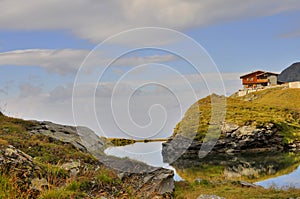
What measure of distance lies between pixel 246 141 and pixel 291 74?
77.6 m

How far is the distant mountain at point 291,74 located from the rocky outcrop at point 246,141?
229ft

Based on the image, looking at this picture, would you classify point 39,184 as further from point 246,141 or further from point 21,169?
point 246,141

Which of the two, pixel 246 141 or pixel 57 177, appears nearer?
pixel 57 177

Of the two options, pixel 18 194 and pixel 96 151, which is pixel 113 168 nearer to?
pixel 96 151

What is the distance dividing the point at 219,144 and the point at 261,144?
6.27m

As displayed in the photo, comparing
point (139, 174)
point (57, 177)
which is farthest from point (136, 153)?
point (57, 177)

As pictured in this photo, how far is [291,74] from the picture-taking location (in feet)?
406

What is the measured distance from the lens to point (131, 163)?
15117 mm

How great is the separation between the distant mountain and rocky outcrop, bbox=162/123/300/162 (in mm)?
69741

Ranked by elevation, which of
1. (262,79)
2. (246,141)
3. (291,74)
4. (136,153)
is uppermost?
(291,74)

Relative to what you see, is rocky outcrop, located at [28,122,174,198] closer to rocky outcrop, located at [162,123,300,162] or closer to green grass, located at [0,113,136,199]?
green grass, located at [0,113,136,199]

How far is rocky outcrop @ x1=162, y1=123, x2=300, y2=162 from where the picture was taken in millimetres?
53875

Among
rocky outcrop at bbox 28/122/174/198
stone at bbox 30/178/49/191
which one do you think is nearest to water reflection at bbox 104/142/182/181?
rocky outcrop at bbox 28/122/174/198

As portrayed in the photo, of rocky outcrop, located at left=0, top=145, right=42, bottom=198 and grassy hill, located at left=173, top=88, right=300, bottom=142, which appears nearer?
rocky outcrop, located at left=0, top=145, right=42, bottom=198
